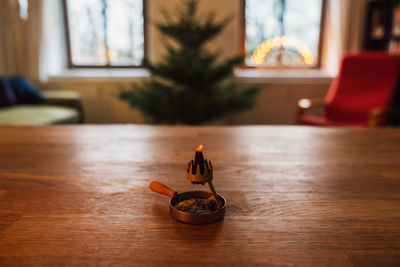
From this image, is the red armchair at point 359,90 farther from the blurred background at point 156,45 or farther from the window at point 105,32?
the window at point 105,32

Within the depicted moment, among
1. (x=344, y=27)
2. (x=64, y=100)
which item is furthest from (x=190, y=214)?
(x=344, y=27)

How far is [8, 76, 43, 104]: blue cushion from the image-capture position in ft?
12.3

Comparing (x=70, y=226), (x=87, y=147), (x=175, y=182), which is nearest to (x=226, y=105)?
(x=87, y=147)

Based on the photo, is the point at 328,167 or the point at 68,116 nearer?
the point at 328,167

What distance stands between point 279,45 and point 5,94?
10.5 ft

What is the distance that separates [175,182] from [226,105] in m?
2.69

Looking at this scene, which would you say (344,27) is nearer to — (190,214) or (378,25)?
(378,25)

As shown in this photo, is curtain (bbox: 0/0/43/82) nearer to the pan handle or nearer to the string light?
the string light

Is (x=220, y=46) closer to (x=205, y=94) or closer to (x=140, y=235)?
(x=205, y=94)

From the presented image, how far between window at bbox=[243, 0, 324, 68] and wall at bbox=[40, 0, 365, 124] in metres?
0.19

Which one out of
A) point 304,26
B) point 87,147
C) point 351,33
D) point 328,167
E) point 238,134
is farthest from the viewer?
point 304,26

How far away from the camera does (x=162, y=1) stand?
13.5ft

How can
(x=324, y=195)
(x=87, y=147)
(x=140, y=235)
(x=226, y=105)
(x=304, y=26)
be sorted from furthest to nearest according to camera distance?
(x=304, y=26), (x=226, y=105), (x=87, y=147), (x=324, y=195), (x=140, y=235)

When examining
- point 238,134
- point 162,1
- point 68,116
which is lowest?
point 68,116
